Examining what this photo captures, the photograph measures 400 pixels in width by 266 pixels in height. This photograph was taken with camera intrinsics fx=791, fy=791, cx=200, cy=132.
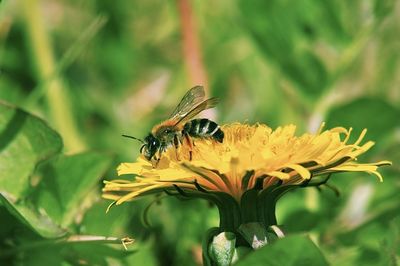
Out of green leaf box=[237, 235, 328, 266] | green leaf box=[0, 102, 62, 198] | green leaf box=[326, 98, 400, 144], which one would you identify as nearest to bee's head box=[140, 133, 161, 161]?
green leaf box=[0, 102, 62, 198]

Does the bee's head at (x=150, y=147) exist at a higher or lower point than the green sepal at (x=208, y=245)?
higher

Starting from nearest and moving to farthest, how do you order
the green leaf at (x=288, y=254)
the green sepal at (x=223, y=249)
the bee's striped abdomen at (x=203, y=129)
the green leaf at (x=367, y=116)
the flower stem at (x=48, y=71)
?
the green leaf at (x=288, y=254) → the green sepal at (x=223, y=249) → the bee's striped abdomen at (x=203, y=129) → the green leaf at (x=367, y=116) → the flower stem at (x=48, y=71)

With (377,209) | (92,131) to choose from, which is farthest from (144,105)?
(377,209)

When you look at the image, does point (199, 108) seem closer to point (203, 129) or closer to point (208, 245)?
point (203, 129)

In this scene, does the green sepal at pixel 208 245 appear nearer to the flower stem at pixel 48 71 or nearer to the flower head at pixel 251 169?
the flower head at pixel 251 169

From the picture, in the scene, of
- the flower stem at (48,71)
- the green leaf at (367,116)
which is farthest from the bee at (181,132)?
the flower stem at (48,71)

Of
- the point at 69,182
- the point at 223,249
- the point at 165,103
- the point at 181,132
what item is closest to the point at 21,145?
the point at 69,182

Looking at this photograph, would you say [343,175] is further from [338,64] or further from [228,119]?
[228,119]
